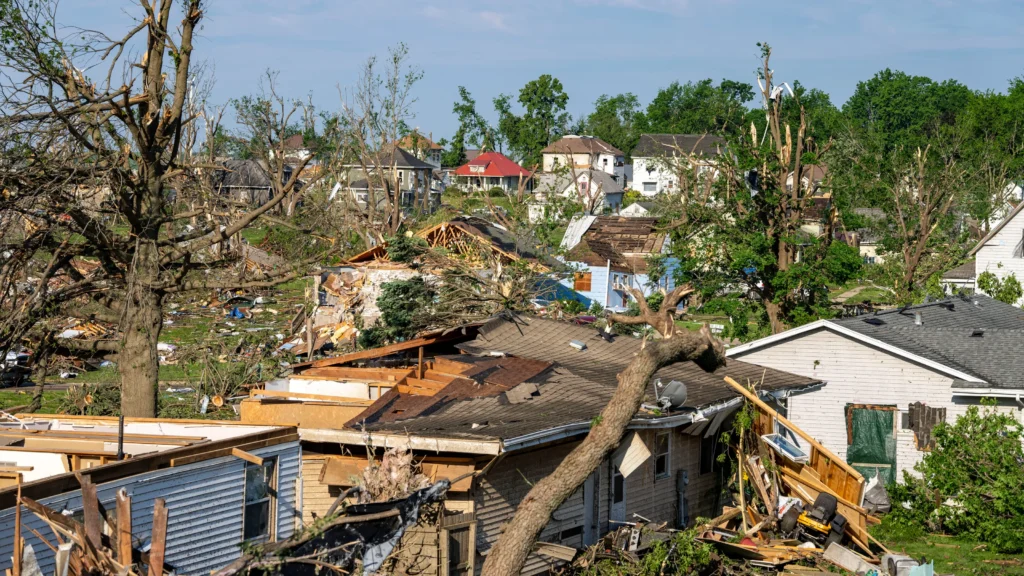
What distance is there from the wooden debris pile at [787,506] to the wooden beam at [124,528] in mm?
7656

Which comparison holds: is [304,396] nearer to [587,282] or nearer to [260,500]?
[260,500]

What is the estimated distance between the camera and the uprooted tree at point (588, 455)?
413 inches

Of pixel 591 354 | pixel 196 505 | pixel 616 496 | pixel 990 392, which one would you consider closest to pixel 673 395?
pixel 616 496

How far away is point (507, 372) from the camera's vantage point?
15367 mm

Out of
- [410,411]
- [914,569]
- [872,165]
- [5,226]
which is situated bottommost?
[914,569]

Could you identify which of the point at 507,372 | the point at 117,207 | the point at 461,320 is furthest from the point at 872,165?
the point at 117,207

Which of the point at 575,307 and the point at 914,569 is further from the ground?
the point at 575,307

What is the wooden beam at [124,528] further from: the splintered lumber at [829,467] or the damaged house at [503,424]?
the splintered lumber at [829,467]

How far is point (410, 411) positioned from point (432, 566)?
2446 millimetres

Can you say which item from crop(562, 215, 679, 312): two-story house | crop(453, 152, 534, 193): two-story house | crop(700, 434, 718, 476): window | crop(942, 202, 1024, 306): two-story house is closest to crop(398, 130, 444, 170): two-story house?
crop(453, 152, 534, 193): two-story house

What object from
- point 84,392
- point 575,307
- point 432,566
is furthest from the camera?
point 575,307

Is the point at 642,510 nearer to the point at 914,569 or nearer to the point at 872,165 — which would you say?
the point at 914,569

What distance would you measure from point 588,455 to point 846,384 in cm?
994

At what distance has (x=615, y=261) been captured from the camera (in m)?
41.9
